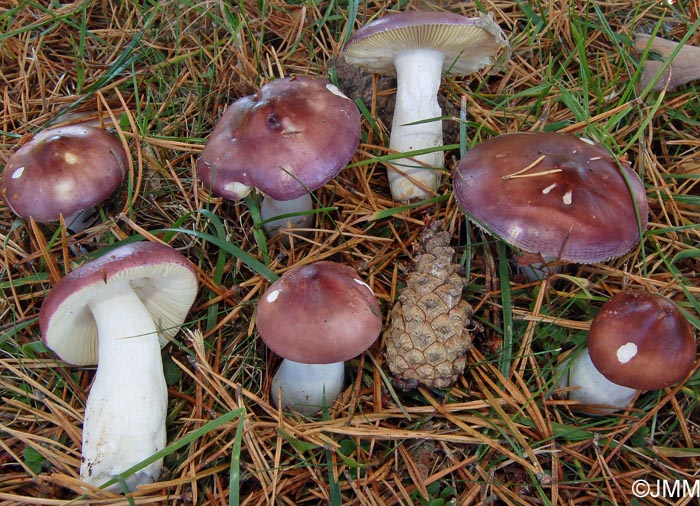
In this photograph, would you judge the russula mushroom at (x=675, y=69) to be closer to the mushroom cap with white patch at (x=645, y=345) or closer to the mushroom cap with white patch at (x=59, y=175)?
the mushroom cap with white patch at (x=645, y=345)

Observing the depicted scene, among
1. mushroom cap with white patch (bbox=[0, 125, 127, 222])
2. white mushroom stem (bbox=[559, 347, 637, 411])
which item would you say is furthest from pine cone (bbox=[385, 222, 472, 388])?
mushroom cap with white patch (bbox=[0, 125, 127, 222])

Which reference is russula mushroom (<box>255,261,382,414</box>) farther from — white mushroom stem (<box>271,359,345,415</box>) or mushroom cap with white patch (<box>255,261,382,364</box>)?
white mushroom stem (<box>271,359,345,415</box>)

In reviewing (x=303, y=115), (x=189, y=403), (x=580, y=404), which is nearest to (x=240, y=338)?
(x=189, y=403)

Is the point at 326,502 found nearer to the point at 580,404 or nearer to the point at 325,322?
the point at 325,322

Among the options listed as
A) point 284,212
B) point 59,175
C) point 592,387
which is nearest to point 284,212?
point 284,212

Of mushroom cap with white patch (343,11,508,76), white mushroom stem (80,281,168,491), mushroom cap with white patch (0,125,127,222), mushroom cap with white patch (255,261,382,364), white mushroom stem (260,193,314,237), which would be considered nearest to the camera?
mushroom cap with white patch (255,261,382,364)

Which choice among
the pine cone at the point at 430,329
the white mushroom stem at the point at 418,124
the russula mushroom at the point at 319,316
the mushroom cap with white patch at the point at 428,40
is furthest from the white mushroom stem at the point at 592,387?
the mushroom cap with white patch at the point at 428,40
